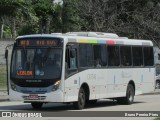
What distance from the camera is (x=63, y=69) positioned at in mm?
21422

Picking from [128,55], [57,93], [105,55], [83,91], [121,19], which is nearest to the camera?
[57,93]

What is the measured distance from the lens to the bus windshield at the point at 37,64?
21484mm

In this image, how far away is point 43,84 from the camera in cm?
2144

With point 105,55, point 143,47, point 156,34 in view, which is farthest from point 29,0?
point 105,55

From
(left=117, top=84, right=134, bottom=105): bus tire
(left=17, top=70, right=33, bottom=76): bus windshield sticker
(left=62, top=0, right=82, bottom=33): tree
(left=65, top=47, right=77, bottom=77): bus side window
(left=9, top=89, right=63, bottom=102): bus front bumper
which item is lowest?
(left=117, top=84, right=134, bottom=105): bus tire

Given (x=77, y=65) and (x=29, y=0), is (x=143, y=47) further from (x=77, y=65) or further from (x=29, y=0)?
(x=29, y=0)

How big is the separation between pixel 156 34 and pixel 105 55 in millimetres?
26626

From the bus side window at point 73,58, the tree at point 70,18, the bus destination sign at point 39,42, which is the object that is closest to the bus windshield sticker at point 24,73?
the bus destination sign at point 39,42

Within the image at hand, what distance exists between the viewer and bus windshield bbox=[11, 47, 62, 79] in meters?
Answer: 21.5

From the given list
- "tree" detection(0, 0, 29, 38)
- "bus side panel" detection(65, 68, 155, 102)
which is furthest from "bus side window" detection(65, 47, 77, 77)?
"tree" detection(0, 0, 29, 38)

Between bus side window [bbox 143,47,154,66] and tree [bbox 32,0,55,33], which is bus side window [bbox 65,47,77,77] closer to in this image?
bus side window [bbox 143,47,154,66]

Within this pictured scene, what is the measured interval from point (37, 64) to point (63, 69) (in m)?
1.01

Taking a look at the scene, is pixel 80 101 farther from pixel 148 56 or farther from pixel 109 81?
pixel 148 56

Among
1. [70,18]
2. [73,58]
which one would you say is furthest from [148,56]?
[70,18]
